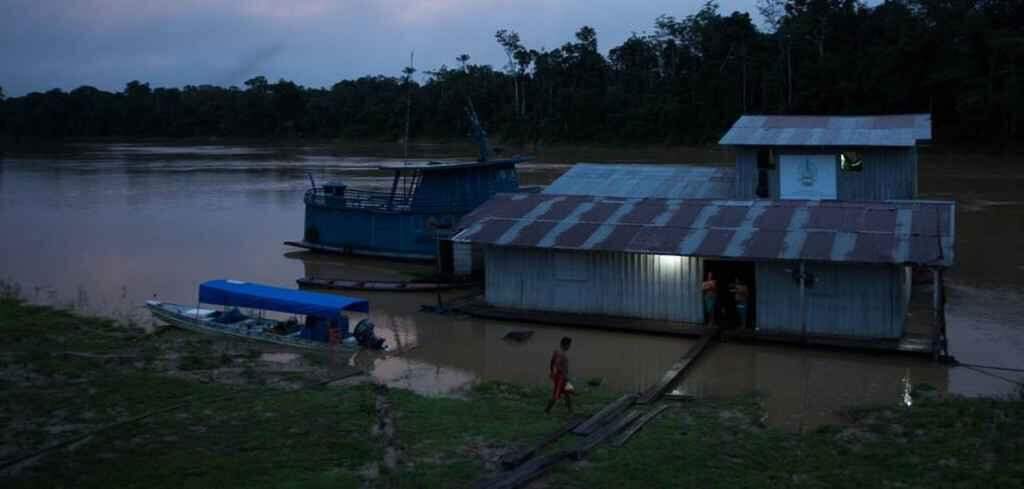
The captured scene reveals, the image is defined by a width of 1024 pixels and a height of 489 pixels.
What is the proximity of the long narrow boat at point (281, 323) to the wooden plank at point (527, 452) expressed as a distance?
7698mm

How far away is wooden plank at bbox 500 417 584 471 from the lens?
10.4m

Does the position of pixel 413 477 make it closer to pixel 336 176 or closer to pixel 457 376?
pixel 457 376

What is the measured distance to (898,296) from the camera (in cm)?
1745

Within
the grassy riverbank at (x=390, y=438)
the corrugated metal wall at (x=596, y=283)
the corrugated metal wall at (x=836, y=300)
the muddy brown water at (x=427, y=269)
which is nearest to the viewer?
the grassy riverbank at (x=390, y=438)

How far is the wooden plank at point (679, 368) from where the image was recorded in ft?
46.4

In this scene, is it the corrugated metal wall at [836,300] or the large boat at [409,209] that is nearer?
the corrugated metal wall at [836,300]

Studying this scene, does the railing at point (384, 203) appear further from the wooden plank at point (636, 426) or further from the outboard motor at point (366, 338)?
the wooden plank at point (636, 426)

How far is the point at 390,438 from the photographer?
11727 mm

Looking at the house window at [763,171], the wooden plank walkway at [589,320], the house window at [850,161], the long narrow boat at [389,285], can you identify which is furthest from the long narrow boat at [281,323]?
the house window at [850,161]

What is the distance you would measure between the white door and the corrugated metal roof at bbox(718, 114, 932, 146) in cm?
45

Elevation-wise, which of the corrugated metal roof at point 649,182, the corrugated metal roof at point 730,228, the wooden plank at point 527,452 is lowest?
the wooden plank at point 527,452

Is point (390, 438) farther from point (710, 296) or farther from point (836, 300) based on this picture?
point (836, 300)

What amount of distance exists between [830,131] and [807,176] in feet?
5.25

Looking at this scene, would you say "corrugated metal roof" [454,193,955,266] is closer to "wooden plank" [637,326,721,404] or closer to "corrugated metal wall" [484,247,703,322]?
"corrugated metal wall" [484,247,703,322]
